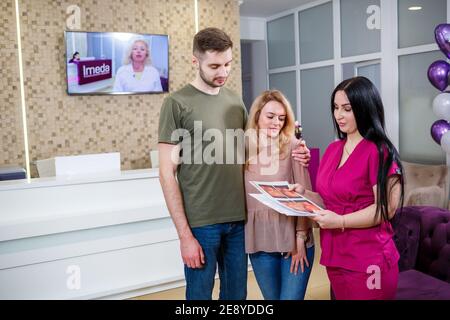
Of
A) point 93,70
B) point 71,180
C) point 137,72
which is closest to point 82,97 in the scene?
point 93,70

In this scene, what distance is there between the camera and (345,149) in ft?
5.65

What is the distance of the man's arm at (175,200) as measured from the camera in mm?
1858

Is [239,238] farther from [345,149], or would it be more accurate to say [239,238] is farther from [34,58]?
[34,58]

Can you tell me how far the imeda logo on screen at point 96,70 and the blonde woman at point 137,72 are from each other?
149 mm

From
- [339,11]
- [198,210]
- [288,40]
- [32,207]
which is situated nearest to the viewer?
[198,210]

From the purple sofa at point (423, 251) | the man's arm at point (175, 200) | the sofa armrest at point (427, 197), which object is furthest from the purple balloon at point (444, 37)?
the man's arm at point (175, 200)

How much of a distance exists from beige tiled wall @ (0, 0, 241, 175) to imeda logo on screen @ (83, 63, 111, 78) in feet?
0.85

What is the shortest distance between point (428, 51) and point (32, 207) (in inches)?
172

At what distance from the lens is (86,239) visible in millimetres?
3268

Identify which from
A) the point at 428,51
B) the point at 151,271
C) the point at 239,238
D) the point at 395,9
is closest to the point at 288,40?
the point at 395,9

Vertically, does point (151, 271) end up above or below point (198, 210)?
below

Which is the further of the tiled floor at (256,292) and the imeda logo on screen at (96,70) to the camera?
the imeda logo on screen at (96,70)

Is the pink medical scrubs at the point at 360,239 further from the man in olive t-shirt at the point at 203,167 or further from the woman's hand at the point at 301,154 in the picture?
the man in olive t-shirt at the point at 203,167

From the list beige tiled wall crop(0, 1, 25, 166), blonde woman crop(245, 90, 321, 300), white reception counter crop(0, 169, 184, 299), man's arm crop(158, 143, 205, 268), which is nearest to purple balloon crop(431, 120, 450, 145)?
white reception counter crop(0, 169, 184, 299)
